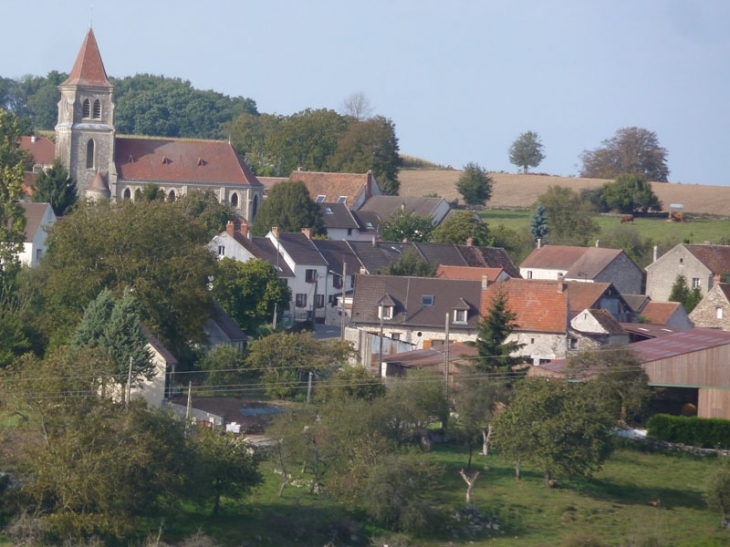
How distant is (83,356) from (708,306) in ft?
109

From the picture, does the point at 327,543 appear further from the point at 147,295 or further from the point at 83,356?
the point at 147,295

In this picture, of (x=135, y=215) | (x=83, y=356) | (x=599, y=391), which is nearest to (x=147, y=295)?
(x=135, y=215)

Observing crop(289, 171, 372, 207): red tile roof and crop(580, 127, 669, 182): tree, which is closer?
crop(289, 171, 372, 207): red tile roof

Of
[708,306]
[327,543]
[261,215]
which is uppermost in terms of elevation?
[261,215]

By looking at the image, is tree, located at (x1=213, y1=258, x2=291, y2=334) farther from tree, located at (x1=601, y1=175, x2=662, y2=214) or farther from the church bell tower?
tree, located at (x1=601, y1=175, x2=662, y2=214)

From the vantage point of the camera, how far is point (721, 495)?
3216 cm

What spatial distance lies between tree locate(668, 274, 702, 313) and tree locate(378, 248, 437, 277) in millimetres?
12073

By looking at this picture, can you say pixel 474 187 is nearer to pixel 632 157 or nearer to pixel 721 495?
pixel 632 157

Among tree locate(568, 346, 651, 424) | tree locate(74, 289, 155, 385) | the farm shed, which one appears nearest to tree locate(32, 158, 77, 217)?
tree locate(74, 289, 155, 385)

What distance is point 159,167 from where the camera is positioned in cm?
8425

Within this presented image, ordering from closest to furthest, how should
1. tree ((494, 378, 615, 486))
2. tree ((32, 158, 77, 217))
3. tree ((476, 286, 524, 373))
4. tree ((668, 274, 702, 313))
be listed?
1. tree ((494, 378, 615, 486))
2. tree ((476, 286, 524, 373))
3. tree ((668, 274, 702, 313))
4. tree ((32, 158, 77, 217))

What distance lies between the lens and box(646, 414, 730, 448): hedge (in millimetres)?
38625

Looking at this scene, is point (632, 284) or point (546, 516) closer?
point (546, 516)

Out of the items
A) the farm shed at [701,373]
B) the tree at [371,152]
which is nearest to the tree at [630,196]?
the tree at [371,152]
